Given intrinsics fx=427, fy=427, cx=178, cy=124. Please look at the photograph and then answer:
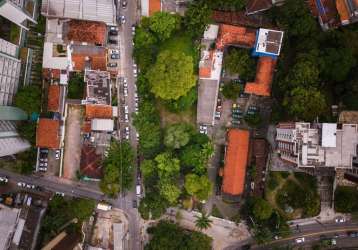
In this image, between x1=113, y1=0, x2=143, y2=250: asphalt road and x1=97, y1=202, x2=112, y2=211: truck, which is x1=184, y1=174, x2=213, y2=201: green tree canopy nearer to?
x1=113, y1=0, x2=143, y2=250: asphalt road

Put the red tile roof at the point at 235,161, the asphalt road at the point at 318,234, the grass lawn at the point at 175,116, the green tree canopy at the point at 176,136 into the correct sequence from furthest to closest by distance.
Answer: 1. the grass lawn at the point at 175,116
2. the asphalt road at the point at 318,234
3. the red tile roof at the point at 235,161
4. the green tree canopy at the point at 176,136

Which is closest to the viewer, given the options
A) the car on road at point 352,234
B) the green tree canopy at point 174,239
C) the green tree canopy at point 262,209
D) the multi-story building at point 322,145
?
the multi-story building at point 322,145

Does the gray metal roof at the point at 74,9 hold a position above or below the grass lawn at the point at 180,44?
above

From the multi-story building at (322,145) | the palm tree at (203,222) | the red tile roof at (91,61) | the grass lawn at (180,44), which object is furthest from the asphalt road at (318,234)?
the red tile roof at (91,61)

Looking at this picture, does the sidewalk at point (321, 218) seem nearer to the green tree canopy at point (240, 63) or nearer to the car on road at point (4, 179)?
the green tree canopy at point (240, 63)

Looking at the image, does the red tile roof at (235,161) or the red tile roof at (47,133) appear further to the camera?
the red tile roof at (47,133)

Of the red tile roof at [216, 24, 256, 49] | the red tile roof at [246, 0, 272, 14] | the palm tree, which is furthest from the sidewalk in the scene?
the red tile roof at [246, 0, 272, 14]

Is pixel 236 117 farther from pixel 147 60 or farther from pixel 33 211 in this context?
pixel 33 211
